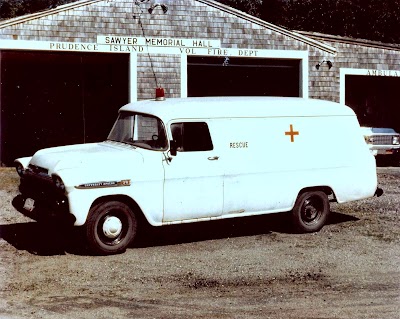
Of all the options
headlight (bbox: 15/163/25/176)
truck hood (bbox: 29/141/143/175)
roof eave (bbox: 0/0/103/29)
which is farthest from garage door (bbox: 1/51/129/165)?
truck hood (bbox: 29/141/143/175)

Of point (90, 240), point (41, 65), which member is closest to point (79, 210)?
point (90, 240)

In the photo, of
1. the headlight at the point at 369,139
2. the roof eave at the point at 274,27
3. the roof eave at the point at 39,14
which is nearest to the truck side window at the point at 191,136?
the roof eave at the point at 39,14

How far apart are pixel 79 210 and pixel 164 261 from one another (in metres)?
1.20

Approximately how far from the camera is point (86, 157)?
823 centimetres

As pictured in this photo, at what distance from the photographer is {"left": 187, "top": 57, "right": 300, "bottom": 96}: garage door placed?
1891 cm

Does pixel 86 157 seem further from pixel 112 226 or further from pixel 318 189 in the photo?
pixel 318 189

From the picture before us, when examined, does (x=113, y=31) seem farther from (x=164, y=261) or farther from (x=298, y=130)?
(x=164, y=261)

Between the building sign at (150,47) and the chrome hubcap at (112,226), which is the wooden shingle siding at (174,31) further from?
the chrome hubcap at (112,226)

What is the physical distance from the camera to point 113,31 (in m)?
17.3

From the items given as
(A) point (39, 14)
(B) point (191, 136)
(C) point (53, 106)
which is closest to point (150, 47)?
(A) point (39, 14)

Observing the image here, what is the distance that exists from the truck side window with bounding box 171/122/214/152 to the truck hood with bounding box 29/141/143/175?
59 cm

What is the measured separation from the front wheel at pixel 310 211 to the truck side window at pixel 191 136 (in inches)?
68.3

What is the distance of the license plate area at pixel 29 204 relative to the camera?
837 centimetres

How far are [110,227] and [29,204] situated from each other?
1.09 m
